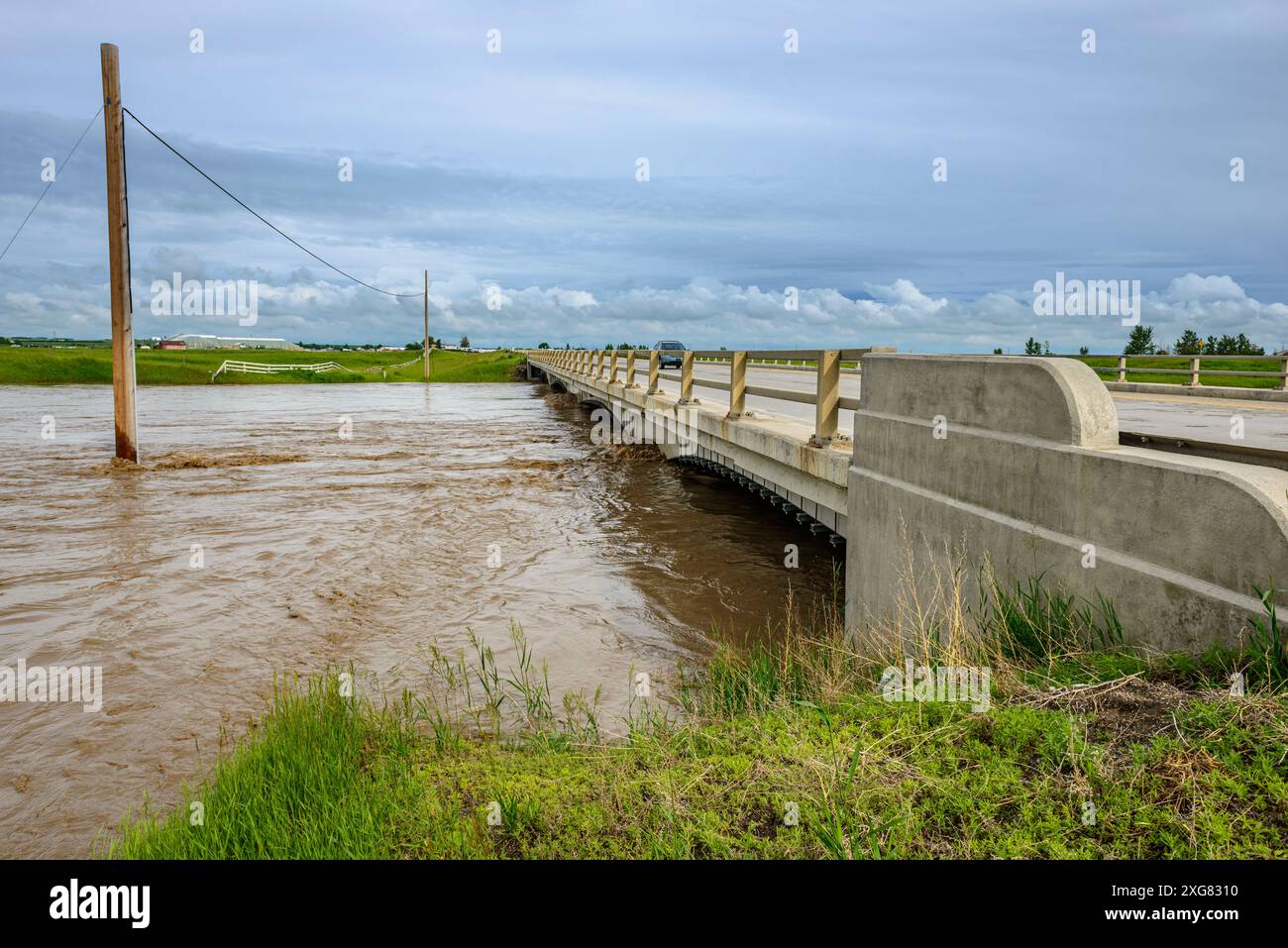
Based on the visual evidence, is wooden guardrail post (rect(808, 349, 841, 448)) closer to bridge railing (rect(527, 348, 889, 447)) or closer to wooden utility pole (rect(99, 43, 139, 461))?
bridge railing (rect(527, 348, 889, 447))

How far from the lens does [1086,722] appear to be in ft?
12.4

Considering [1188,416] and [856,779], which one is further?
[1188,416]

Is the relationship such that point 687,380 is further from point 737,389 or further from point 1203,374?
point 1203,374

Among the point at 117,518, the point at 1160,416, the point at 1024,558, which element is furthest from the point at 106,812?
the point at 1160,416

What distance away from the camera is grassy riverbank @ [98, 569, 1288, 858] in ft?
10.6

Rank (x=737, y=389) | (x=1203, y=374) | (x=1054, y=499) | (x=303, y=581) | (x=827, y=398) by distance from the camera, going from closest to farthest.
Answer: (x=1054, y=499)
(x=827, y=398)
(x=303, y=581)
(x=737, y=389)
(x=1203, y=374)

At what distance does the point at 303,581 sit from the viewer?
1069 centimetres

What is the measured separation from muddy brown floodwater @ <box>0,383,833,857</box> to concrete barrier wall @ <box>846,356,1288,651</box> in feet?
8.12

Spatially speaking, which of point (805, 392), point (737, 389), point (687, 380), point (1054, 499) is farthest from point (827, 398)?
point (687, 380)

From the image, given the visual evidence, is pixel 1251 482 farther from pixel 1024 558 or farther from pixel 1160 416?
pixel 1160 416

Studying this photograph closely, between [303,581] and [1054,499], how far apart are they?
28.1ft

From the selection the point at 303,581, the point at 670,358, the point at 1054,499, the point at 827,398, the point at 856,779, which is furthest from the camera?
the point at 670,358

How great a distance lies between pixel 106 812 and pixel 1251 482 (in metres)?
6.28

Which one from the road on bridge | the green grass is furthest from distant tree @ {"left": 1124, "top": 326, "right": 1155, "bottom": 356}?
the road on bridge
